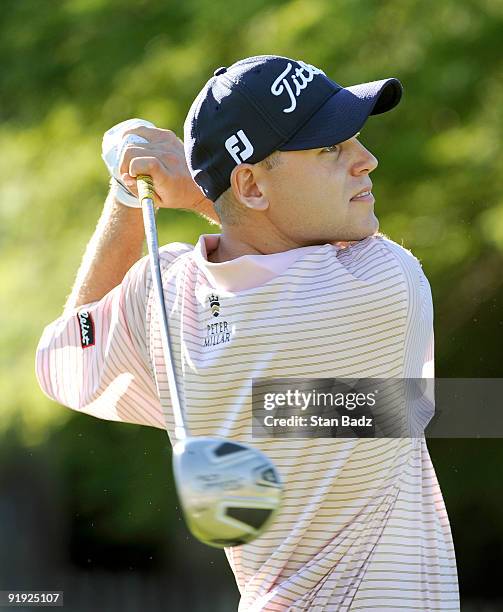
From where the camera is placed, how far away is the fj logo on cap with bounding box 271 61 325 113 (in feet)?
6.50

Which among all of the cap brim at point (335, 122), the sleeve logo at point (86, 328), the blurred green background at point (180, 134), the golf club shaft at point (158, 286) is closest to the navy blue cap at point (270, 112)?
the cap brim at point (335, 122)

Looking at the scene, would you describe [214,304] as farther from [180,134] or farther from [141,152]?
[180,134]

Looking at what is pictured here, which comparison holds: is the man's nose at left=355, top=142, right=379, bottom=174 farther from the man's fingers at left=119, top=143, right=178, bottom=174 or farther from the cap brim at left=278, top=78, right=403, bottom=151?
the man's fingers at left=119, top=143, right=178, bottom=174

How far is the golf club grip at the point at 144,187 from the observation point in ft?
7.06

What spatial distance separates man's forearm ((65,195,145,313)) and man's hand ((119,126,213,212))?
0.06 meters

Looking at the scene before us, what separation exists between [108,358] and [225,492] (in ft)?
2.21

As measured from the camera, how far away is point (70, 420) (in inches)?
233

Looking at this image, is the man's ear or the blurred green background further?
the blurred green background

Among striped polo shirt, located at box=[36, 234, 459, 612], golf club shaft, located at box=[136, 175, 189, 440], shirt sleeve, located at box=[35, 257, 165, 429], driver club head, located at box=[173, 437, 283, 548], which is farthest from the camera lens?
shirt sleeve, located at box=[35, 257, 165, 429]

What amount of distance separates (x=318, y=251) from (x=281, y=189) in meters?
0.14

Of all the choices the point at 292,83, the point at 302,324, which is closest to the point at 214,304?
the point at 302,324

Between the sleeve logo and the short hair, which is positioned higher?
the short hair

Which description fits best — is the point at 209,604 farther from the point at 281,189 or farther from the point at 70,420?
the point at 281,189

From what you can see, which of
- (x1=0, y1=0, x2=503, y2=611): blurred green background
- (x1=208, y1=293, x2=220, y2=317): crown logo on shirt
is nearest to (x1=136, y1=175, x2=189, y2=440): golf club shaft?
(x1=208, y1=293, x2=220, y2=317): crown logo on shirt
